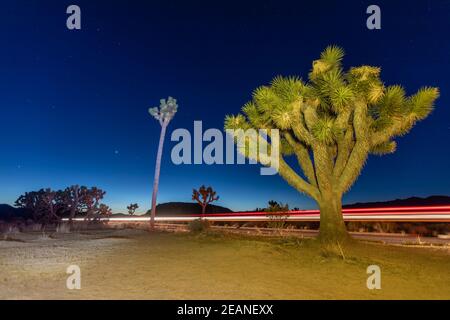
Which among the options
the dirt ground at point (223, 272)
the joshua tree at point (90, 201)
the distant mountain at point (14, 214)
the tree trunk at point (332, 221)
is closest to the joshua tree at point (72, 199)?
the joshua tree at point (90, 201)

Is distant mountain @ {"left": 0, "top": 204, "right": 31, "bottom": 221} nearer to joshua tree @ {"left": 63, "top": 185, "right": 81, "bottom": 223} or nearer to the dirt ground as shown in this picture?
joshua tree @ {"left": 63, "top": 185, "right": 81, "bottom": 223}

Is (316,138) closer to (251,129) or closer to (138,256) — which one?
(251,129)

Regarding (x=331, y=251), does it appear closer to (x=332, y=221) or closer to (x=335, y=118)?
(x=332, y=221)

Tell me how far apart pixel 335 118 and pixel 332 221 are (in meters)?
3.71

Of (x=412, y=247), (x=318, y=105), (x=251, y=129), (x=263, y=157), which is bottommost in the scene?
(x=412, y=247)

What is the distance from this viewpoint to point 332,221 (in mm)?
10656

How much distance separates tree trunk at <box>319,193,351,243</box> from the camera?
10.5 meters

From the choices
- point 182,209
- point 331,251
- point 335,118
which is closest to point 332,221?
point 331,251

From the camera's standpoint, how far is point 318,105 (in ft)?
38.3

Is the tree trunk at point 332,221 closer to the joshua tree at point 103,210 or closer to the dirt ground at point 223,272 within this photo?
the dirt ground at point 223,272
